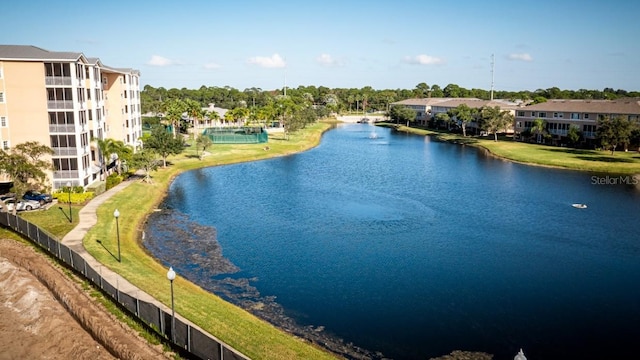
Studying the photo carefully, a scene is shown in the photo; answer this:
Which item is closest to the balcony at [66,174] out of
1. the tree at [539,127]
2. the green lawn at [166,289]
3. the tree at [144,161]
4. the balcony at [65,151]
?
the balcony at [65,151]

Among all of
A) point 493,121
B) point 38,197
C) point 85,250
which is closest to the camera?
point 85,250

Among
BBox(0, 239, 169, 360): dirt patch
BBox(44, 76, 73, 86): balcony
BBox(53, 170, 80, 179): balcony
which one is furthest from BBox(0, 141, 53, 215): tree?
BBox(0, 239, 169, 360): dirt patch

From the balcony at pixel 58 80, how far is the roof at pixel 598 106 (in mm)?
96694

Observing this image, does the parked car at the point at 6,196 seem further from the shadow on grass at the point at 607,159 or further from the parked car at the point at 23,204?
the shadow on grass at the point at 607,159

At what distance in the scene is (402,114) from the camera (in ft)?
581

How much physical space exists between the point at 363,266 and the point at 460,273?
293 inches

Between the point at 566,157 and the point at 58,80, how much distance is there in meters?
83.3

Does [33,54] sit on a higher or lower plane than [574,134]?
higher

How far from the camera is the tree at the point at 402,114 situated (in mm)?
174875

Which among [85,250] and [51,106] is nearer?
[85,250]

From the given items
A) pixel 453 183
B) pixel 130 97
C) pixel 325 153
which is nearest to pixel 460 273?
pixel 453 183

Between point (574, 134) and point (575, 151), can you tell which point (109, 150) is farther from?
point (574, 134)

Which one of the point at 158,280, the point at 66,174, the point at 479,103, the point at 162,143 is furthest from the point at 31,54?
the point at 479,103

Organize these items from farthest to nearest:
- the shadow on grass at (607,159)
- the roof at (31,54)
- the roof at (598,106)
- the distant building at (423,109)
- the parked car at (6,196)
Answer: the distant building at (423,109), the roof at (598,106), the shadow on grass at (607,159), the roof at (31,54), the parked car at (6,196)
